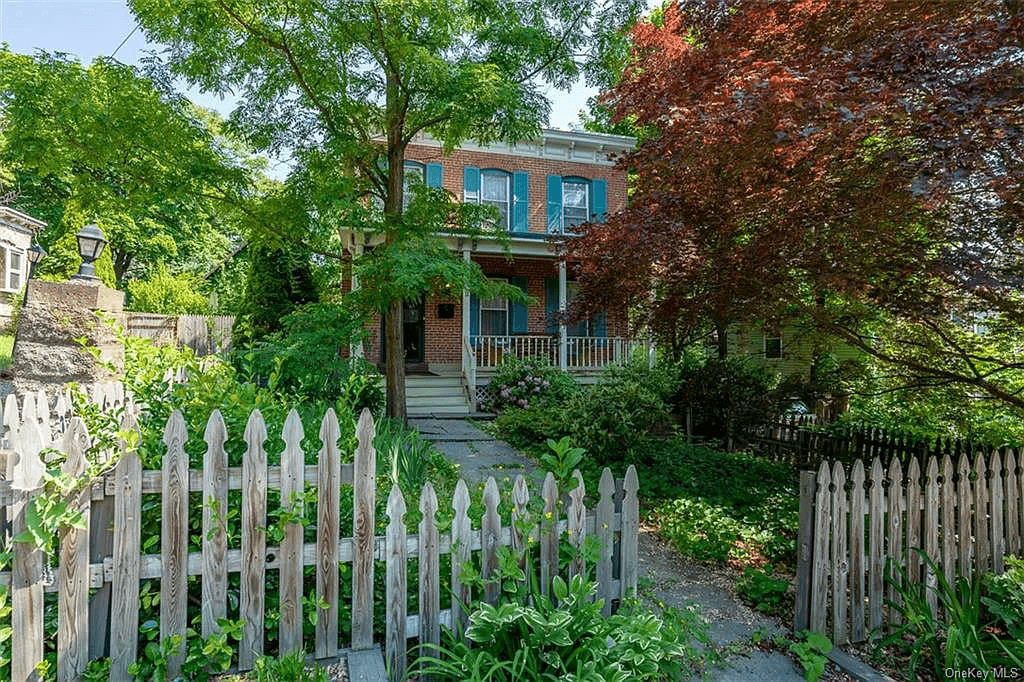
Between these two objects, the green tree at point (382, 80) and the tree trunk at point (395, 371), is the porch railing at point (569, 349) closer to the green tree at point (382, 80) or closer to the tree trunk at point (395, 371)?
the tree trunk at point (395, 371)

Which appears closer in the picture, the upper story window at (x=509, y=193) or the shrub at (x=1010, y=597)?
the shrub at (x=1010, y=597)

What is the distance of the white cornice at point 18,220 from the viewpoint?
1858cm

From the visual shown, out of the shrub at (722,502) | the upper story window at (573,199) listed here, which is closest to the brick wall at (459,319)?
the upper story window at (573,199)

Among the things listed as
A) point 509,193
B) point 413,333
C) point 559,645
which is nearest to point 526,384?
point 413,333

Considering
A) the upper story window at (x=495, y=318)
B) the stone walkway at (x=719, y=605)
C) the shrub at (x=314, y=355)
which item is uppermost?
the upper story window at (x=495, y=318)

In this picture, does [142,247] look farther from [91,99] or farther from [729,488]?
[729,488]

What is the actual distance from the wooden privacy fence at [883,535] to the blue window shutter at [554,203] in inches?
502

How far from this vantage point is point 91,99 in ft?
20.2

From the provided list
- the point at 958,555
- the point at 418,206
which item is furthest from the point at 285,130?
the point at 958,555

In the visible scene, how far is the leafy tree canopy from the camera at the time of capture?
11.3 ft

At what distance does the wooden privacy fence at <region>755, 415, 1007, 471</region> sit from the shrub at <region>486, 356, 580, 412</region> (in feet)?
12.6

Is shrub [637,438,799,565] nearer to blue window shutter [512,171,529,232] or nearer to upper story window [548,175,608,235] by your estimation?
blue window shutter [512,171,529,232]

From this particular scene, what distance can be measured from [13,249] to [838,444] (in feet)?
84.6

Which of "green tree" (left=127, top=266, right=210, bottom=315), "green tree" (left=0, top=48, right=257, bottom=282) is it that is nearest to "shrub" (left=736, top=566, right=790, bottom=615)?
"green tree" (left=0, top=48, right=257, bottom=282)
